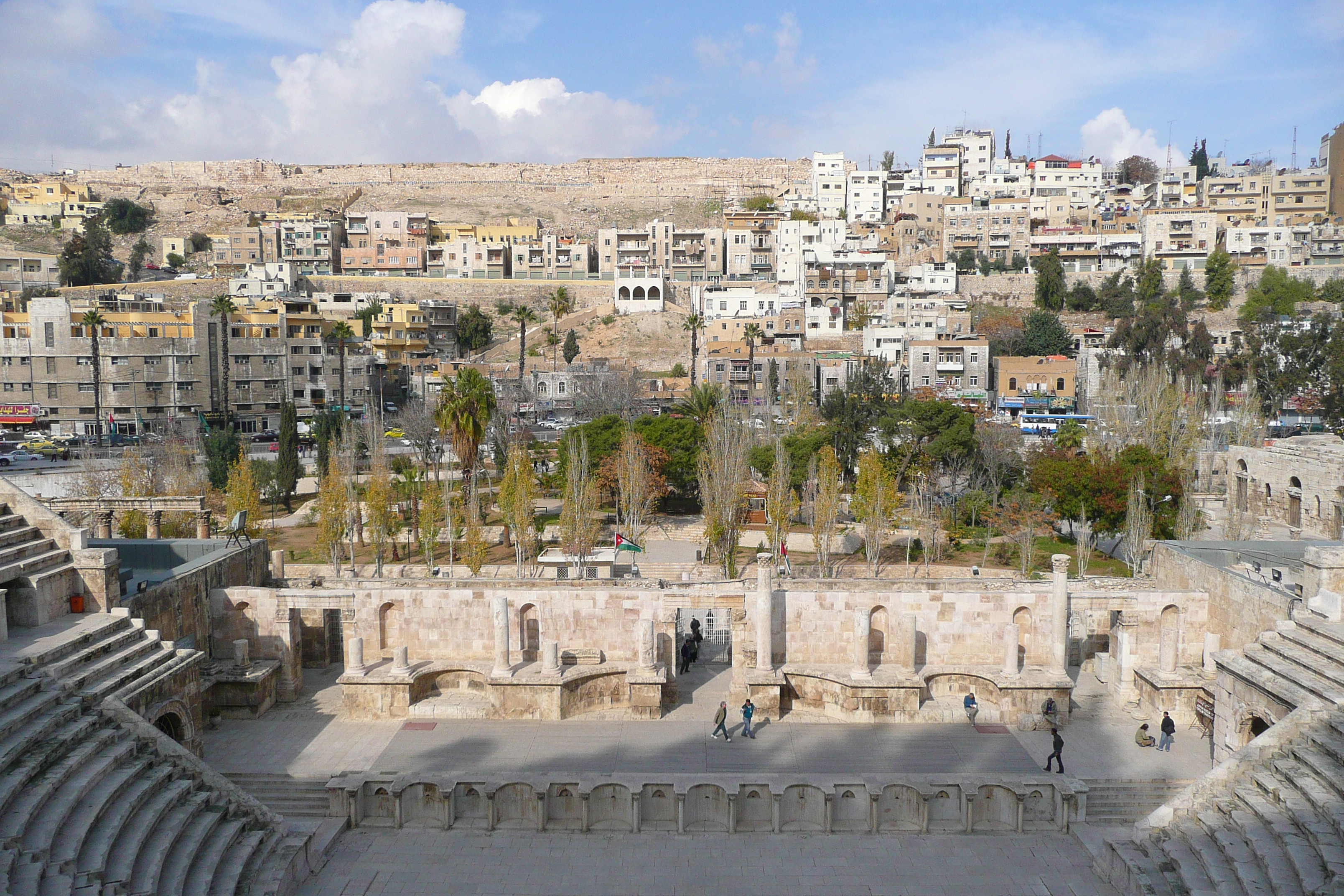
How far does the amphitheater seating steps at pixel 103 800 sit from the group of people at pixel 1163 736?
1471 cm

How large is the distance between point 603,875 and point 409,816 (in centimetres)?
363

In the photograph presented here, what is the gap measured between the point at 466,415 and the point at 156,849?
78.7 feet

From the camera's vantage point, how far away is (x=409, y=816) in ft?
52.6

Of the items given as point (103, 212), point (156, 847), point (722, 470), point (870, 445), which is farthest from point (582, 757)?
point (103, 212)

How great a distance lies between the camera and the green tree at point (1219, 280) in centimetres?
8362

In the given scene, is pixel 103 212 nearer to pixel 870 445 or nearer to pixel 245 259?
pixel 245 259

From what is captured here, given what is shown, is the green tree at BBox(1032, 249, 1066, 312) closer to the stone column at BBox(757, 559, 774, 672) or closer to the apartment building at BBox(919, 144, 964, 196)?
the apartment building at BBox(919, 144, 964, 196)

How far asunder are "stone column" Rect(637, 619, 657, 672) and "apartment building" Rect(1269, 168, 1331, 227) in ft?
332

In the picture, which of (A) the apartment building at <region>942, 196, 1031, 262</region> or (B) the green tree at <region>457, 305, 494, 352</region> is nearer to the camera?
(B) the green tree at <region>457, 305, 494, 352</region>

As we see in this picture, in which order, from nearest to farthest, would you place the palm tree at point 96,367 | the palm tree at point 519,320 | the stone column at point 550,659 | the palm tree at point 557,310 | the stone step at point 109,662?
1. the stone step at point 109,662
2. the stone column at point 550,659
3. the palm tree at point 96,367
4. the palm tree at point 519,320
5. the palm tree at point 557,310

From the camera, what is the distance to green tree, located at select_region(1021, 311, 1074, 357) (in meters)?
76.8

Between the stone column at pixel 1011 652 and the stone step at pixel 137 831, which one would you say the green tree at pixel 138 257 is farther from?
the stone column at pixel 1011 652

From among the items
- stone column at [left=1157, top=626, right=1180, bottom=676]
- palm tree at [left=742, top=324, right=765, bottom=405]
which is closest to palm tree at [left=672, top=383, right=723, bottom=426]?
palm tree at [left=742, top=324, right=765, bottom=405]

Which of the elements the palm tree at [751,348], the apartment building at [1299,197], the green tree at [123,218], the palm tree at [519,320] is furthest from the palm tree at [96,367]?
the apartment building at [1299,197]
